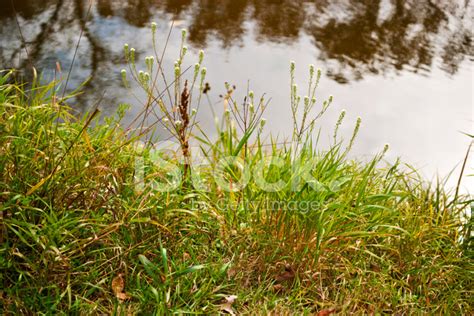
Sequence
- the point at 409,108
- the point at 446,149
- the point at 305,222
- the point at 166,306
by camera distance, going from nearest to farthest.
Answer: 1. the point at 166,306
2. the point at 305,222
3. the point at 446,149
4. the point at 409,108

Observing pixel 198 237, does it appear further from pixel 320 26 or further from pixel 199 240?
pixel 320 26

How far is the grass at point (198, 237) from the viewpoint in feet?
7.34

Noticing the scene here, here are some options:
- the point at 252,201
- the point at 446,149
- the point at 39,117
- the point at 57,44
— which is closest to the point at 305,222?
the point at 252,201

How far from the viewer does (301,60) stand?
4773 millimetres

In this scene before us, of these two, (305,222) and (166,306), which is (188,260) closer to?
(166,306)

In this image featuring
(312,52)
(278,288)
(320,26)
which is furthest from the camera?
(320,26)

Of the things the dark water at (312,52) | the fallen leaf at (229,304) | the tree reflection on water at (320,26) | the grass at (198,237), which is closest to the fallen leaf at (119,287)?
the grass at (198,237)

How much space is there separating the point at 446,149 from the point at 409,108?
0.52 metres

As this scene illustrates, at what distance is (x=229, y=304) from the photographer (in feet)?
7.54

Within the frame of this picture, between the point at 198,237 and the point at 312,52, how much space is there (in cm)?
280

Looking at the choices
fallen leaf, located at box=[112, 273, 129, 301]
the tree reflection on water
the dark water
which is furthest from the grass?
the tree reflection on water

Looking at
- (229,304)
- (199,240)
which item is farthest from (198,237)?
(229,304)

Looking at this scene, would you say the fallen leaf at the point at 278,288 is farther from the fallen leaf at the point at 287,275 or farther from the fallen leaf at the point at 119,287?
the fallen leaf at the point at 119,287

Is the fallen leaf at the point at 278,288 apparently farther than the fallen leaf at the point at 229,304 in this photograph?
Yes
